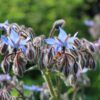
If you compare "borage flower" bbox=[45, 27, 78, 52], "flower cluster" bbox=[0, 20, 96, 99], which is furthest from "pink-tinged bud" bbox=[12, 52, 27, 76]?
"borage flower" bbox=[45, 27, 78, 52]

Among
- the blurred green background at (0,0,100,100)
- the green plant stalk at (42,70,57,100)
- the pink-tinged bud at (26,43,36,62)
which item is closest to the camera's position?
the pink-tinged bud at (26,43,36,62)

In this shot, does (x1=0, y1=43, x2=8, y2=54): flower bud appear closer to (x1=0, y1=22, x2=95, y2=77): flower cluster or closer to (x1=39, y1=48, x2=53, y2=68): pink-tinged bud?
(x1=0, y1=22, x2=95, y2=77): flower cluster

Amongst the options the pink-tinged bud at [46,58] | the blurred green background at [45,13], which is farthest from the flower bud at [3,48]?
the blurred green background at [45,13]

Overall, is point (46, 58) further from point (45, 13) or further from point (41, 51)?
point (45, 13)

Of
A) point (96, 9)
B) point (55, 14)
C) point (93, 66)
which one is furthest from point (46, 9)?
point (93, 66)

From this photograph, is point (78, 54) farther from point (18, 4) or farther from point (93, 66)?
point (18, 4)

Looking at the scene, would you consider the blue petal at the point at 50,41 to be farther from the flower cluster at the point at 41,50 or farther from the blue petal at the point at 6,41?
the blue petal at the point at 6,41
